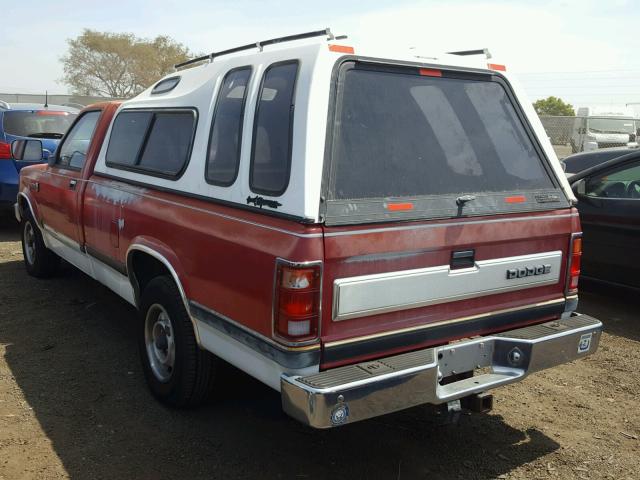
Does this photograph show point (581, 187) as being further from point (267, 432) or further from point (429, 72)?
point (267, 432)

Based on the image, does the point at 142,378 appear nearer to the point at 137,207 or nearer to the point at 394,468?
the point at 137,207

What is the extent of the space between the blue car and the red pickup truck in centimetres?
552

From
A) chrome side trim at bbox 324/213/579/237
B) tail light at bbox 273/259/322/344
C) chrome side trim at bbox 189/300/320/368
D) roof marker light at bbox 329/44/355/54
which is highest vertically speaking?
roof marker light at bbox 329/44/355/54

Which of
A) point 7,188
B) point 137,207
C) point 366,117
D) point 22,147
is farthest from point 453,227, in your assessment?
point 7,188

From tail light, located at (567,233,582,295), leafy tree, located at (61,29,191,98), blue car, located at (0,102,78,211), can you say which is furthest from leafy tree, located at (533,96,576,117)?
tail light, located at (567,233,582,295)

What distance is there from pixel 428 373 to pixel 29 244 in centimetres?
519

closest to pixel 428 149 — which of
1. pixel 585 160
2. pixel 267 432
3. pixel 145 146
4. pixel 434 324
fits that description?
pixel 434 324

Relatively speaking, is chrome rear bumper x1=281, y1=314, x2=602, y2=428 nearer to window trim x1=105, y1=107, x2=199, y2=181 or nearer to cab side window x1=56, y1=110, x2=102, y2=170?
window trim x1=105, y1=107, x2=199, y2=181

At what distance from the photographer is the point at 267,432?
145 inches

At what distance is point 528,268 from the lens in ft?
11.0

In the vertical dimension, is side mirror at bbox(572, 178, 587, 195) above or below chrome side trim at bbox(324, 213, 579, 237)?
above

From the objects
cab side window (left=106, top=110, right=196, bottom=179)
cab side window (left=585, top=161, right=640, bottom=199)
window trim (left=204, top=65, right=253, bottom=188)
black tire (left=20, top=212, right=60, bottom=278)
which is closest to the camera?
window trim (left=204, top=65, right=253, bottom=188)

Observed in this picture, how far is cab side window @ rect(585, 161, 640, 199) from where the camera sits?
5684 mm

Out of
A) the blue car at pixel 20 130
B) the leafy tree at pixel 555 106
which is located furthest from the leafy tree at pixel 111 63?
the blue car at pixel 20 130
